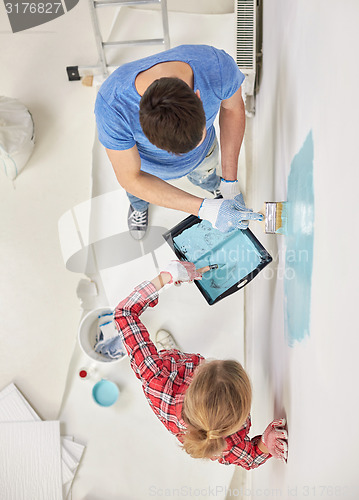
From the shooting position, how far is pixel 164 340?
2180 millimetres

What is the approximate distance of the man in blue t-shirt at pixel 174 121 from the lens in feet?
3.46

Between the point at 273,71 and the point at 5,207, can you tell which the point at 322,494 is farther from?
the point at 5,207

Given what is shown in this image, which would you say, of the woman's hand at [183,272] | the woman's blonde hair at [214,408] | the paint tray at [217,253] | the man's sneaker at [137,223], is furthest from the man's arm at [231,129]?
the woman's blonde hair at [214,408]

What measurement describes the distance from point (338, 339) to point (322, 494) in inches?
14.2

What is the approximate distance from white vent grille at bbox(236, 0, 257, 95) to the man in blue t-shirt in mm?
702

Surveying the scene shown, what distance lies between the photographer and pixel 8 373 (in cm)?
229

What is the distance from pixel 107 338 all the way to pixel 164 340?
30 cm

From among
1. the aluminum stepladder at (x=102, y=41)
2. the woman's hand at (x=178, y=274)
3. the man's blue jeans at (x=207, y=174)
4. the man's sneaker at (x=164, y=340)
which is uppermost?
the aluminum stepladder at (x=102, y=41)

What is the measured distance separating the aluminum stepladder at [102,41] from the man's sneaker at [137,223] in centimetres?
93

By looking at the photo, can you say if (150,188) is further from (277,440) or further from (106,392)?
(106,392)

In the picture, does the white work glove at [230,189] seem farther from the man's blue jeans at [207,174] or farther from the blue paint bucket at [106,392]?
the blue paint bucket at [106,392]

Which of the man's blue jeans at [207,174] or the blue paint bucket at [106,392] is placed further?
the blue paint bucket at [106,392]

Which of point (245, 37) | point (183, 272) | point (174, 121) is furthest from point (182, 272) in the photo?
point (245, 37)

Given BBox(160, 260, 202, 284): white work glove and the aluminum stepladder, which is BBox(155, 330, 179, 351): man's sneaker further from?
the aluminum stepladder
